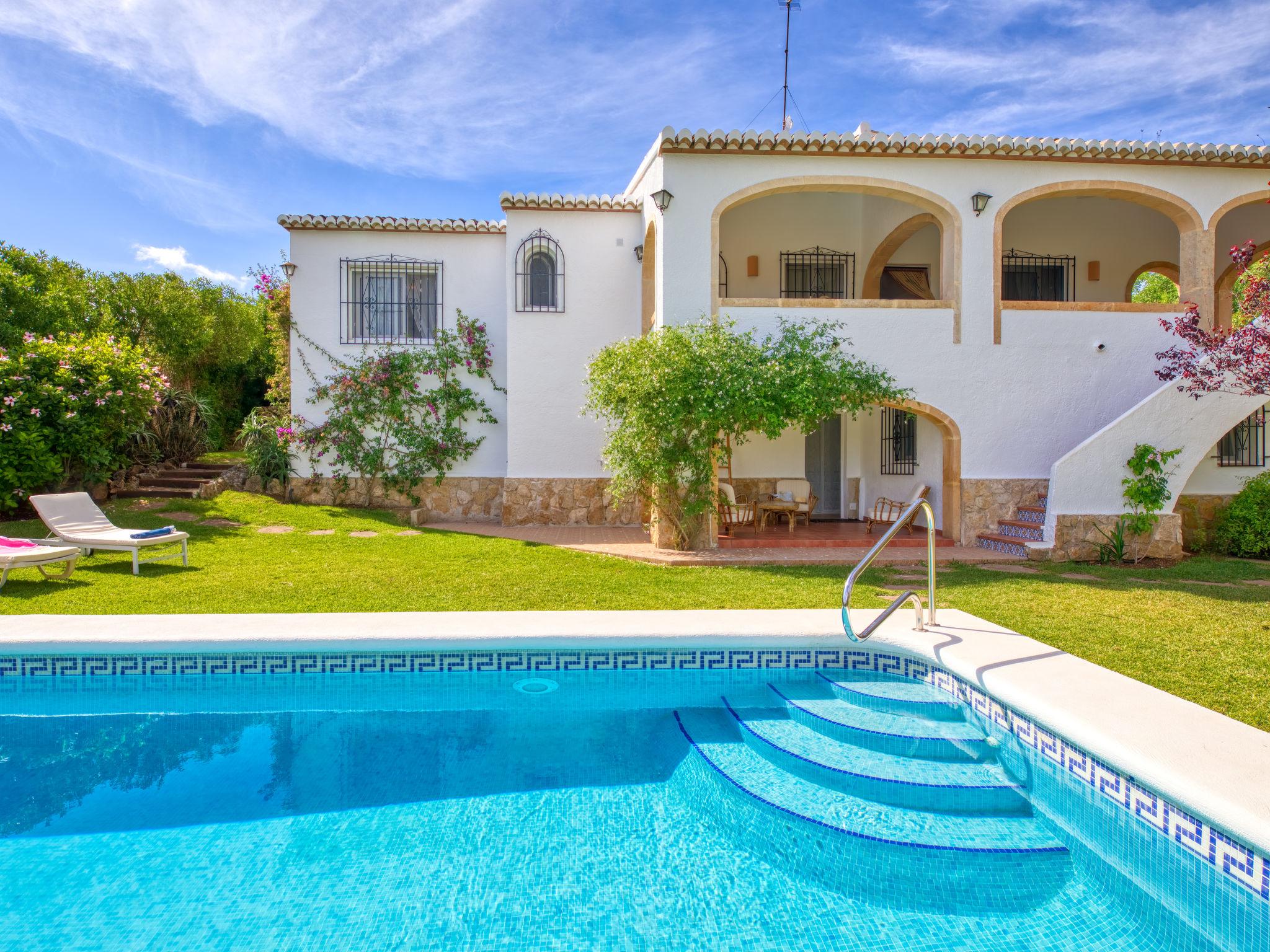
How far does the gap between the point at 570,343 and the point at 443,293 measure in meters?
2.94

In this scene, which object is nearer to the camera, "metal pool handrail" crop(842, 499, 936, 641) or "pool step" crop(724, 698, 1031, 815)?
"pool step" crop(724, 698, 1031, 815)

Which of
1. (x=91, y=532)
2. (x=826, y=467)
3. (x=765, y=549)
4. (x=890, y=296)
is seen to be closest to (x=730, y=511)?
(x=765, y=549)

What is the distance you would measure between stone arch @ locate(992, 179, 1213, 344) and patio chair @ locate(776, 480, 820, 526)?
385cm

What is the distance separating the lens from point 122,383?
1167 centimetres

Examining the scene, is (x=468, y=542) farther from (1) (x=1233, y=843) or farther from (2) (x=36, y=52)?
(2) (x=36, y=52)

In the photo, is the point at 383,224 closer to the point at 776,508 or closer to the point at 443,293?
the point at 443,293

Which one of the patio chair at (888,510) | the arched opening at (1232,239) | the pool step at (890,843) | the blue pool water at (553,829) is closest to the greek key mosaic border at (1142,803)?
the blue pool water at (553,829)

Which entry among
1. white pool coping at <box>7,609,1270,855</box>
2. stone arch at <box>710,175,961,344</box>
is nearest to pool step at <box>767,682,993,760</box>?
white pool coping at <box>7,609,1270,855</box>

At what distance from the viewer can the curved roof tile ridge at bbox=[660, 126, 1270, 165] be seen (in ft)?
35.0

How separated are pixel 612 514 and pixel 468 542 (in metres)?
3.45

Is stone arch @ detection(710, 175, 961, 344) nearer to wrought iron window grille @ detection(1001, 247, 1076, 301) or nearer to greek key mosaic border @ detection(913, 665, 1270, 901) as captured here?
wrought iron window grille @ detection(1001, 247, 1076, 301)

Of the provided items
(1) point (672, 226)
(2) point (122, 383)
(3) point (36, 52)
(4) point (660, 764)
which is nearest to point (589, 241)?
(1) point (672, 226)

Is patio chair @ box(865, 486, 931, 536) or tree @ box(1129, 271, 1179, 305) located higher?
tree @ box(1129, 271, 1179, 305)

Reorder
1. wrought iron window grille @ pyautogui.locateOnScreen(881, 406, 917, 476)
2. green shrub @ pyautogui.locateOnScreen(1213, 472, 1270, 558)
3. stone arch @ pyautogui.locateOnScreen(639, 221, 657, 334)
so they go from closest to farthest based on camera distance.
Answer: green shrub @ pyautogui.locateOnScreen(1213, 472, 1270, 558) < stone arch @ pyautogui.locateOnScreen(639, 221, 657, 334) < wrought iron window grille @ pyautogui.locateOnScreen(881, 406, 917, 476)
